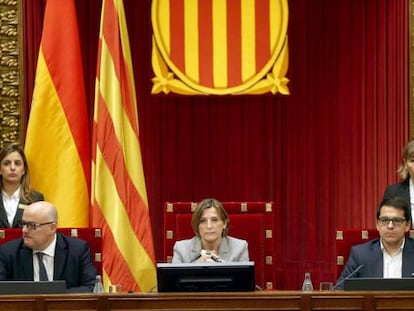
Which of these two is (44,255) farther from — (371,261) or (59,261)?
(371,261)

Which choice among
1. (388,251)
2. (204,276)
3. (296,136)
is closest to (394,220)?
(388,251)

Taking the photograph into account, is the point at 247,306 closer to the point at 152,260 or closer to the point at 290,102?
the point at 152,260

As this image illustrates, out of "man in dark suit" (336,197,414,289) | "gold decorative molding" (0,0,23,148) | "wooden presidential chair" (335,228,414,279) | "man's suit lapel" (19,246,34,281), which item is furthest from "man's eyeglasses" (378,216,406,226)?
"gold decorative molding" (0,0,23,148)

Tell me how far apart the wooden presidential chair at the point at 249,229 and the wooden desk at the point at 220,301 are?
55.5 inches

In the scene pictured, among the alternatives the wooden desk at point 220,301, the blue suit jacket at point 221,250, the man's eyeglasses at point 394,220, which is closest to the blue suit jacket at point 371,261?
the man's eyeglasses at point 394,220

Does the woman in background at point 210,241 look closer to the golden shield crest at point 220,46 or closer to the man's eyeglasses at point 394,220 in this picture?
the man's eyeglasses at point 394,220

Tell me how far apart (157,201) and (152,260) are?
4.31 ft

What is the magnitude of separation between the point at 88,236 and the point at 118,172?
75cm

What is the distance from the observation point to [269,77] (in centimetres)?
706

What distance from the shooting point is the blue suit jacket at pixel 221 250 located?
5.47 metres

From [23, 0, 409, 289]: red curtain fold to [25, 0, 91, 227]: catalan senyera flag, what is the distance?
3.01ft

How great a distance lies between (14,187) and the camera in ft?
20.2

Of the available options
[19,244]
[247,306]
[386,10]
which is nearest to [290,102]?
[386,10]

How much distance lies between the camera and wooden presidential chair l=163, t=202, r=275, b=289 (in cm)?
586
